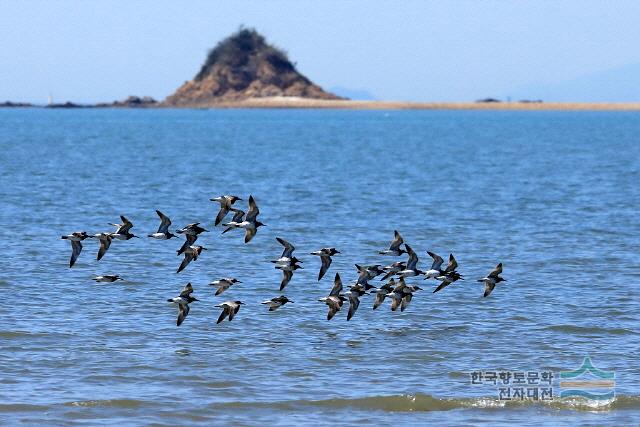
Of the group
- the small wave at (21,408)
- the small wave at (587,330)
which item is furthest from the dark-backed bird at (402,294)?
the small wave at (21,408)

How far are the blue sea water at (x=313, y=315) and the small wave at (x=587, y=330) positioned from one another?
0.08 meters

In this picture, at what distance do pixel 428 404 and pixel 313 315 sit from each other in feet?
27.2

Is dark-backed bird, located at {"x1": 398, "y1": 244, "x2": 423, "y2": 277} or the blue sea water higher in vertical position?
dark-backed bird, located at {"x1": 398, "y1": 244, "x2": 423, "y2": 277}

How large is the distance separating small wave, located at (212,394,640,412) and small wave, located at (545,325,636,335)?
5.67 meters

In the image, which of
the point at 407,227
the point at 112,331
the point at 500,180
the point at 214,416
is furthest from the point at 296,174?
the point at 214,416

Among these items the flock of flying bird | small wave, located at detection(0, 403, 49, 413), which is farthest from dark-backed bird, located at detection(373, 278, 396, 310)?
small wave, located at detection(0, 403, 49, 413)

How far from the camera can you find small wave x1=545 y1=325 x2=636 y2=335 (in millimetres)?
30109

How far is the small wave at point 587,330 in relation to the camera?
30109 mm

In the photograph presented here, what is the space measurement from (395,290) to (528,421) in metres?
7.86

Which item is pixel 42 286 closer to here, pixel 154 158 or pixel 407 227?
pixel 407 227

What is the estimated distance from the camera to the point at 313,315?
32.2 m

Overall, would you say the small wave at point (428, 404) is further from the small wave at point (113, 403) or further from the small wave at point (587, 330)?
the small wave at point (587, 330)

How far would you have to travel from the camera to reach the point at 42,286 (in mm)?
35344

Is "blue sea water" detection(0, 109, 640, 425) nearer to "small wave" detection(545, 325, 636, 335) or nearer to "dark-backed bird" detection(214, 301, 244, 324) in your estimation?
"small wave" detection(545, 325, 636, 335)
